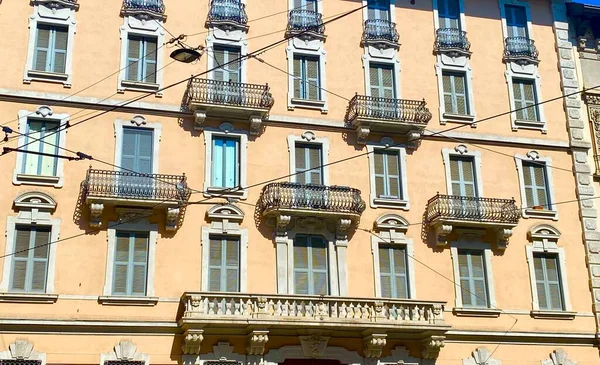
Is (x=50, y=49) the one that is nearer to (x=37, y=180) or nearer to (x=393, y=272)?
(x=37, y=180)

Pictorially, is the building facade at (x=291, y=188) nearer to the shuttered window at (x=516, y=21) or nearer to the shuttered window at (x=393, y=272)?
the shuttered window at (x=393, y=272)

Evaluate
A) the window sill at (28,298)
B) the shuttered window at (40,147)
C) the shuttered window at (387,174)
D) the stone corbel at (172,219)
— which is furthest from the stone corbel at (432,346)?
the shuttered window at (40,147)

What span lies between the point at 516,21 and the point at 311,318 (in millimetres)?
14524

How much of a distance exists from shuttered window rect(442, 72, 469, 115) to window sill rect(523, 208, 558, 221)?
13.3ft

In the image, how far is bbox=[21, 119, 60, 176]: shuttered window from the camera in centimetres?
2395

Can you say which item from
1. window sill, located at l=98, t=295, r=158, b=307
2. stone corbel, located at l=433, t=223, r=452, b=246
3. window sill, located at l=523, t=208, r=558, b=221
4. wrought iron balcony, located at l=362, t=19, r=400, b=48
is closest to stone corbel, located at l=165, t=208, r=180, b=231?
window sill, located at l=98, t=295, r=158, b=307

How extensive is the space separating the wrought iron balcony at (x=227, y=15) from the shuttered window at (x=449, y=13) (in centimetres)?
741

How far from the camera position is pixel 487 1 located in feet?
99.0

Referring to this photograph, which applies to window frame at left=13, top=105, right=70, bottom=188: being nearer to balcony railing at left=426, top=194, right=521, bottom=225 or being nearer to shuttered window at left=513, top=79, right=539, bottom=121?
balcony railing at left=426, top=194, right=521, bottom=225

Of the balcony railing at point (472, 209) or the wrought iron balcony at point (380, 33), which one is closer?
the balcony railing at point (472, 209)

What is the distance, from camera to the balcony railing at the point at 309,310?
2280cm

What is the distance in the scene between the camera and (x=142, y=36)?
86.3 ft

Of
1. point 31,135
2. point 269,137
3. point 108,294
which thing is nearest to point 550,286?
point 269,137

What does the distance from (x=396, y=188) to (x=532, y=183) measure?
5093 mm
